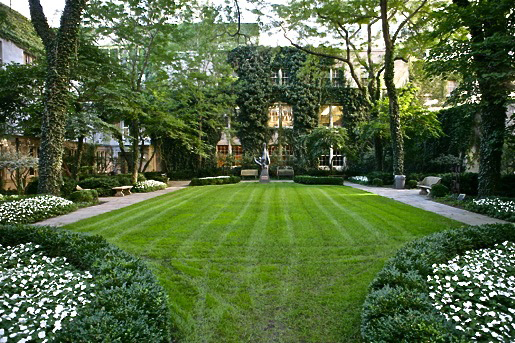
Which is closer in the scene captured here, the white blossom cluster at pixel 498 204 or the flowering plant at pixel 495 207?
the flowering plant at pixel 495 207

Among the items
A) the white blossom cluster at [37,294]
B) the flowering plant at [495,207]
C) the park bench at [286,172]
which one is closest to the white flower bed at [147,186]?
the park bench at [286,172]

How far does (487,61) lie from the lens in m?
7.03

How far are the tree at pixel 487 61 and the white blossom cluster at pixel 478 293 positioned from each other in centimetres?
431

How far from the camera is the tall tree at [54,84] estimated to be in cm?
872

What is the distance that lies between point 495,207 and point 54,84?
1143cm

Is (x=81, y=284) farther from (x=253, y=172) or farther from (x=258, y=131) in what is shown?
(x=258, y=131)

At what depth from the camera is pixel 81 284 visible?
2.95 metres

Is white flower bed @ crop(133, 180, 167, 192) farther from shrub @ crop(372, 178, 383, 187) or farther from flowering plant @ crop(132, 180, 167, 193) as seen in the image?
shrub @ crop(372, 178, 383, 187)

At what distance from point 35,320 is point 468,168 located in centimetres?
1908

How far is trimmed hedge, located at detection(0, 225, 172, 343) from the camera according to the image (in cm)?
217

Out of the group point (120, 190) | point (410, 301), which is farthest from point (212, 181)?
point (410, 301)

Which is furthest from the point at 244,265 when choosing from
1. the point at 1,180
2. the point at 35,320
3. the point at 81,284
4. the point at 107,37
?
the point at 1,180

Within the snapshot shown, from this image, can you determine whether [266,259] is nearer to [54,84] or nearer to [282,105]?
[54,84]

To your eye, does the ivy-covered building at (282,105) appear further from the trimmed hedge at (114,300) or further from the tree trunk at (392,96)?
the trimmed hedge at (114,300)
